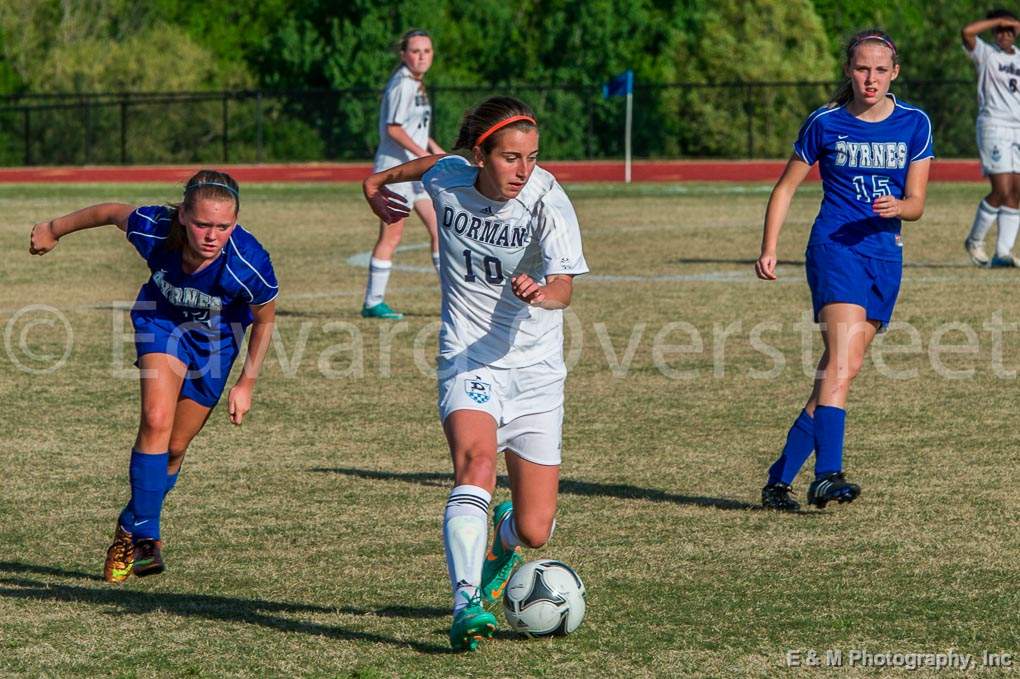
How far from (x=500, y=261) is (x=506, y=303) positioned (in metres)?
0.16

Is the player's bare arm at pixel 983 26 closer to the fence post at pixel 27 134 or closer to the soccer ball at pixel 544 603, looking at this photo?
the soccer ball at pixel 544 603

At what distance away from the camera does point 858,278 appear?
24.8ft

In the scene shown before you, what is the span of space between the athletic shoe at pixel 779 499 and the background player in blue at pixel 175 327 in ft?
8.33

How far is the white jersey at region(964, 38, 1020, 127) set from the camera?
52.5 ft

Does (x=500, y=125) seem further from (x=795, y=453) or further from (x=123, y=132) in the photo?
(x=123, y=132)

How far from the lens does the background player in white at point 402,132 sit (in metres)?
13.8

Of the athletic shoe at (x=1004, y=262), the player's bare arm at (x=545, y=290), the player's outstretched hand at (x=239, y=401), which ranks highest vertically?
the player's bare arm at (x=545, y=290)

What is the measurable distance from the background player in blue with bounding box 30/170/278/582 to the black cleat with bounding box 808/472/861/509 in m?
2.60

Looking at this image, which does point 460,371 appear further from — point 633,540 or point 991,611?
point 991,611

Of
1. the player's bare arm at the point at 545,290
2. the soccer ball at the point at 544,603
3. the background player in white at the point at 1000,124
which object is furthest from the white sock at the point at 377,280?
the soccer ball at the point at 544,603

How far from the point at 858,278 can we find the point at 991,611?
2098 mm

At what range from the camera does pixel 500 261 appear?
19.4ft

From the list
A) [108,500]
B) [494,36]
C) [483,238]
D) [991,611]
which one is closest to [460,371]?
A: [483,238]

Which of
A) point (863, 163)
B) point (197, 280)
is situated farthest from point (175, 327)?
point (863, 163)
